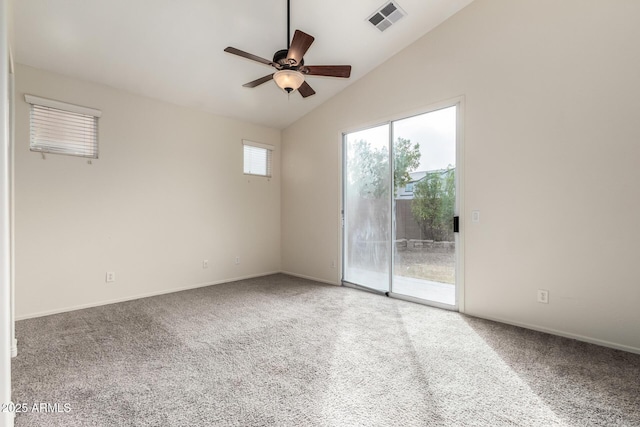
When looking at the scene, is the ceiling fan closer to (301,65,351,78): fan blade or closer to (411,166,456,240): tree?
(301,65,351,78): fan blade

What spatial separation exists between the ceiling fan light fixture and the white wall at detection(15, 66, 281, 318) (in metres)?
2.42

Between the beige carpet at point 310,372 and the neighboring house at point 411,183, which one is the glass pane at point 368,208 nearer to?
the neighboring house at point 411,183

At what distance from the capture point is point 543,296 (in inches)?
112

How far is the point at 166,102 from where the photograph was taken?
4.21 metres

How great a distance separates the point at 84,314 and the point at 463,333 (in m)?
3.98

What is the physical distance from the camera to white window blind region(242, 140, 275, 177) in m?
5.17

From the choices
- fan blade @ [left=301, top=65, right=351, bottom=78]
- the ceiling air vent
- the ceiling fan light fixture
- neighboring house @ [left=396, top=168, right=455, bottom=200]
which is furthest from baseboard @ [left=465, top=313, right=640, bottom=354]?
the ceiling air vent

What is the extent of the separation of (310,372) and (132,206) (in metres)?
3.21

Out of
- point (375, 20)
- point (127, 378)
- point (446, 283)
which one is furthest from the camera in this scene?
point (446, 283)

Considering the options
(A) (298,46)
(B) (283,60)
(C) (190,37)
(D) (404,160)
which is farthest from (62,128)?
(D) (404,160)

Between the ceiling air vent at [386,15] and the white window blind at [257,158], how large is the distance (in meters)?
2.69

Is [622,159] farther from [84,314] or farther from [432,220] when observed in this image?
[84,314]

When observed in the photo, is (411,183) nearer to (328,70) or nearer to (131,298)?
(328,70)

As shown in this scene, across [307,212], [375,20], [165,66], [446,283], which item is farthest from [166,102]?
[446,283]
